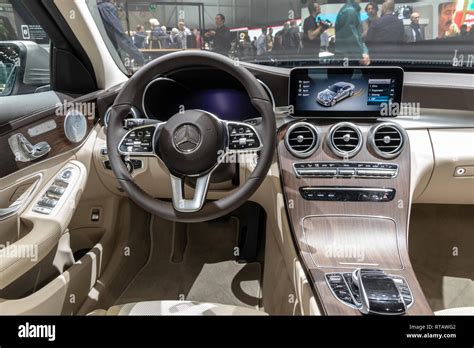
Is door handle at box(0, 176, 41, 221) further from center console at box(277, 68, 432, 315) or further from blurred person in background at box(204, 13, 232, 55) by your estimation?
blurred person in background at box(204, 13, 232, 55)

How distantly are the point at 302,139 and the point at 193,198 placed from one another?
0.61 meters

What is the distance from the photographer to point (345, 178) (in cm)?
149

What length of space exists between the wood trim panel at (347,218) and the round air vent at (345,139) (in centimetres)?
3

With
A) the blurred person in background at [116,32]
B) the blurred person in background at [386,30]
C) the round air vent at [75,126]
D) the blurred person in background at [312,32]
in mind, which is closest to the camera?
the round air vent at [75,126]

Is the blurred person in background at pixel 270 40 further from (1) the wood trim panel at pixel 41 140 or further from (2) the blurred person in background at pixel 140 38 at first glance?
(1) the wood trim panel at pixel 41 140

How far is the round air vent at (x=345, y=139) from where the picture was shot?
A: 4.91 ft

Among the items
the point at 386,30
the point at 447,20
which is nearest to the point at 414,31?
the point at 386,30

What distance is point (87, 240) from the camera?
186 cm

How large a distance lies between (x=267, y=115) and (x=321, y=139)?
0.46m

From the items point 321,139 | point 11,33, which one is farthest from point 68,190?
point 321,139

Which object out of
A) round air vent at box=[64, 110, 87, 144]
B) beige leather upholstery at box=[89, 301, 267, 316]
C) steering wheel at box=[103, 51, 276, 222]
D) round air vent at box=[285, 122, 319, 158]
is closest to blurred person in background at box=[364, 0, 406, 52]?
round air vent at box=[285, 122, 319, 158]

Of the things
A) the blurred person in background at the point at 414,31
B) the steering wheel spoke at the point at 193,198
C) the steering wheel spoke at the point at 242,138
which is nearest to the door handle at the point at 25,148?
the steering wheel spoke at the point at 193,198

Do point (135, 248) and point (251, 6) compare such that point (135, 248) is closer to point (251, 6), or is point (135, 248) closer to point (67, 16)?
point (67, 16)

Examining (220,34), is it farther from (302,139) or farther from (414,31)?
(302,139)
